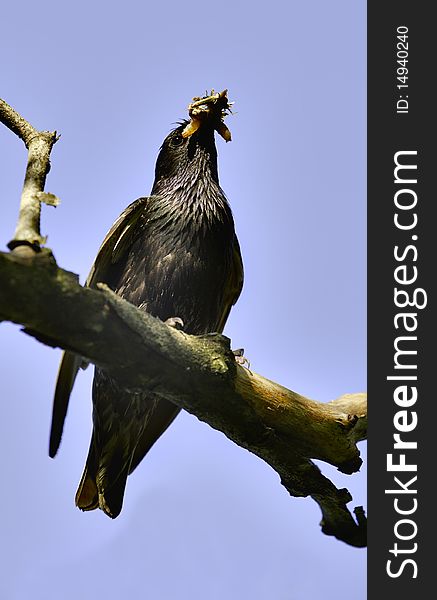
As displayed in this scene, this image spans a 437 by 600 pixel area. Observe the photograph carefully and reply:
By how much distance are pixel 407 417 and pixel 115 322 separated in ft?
6.10

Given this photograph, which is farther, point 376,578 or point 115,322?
point 376,578

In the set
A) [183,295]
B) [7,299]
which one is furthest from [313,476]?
[7,299]

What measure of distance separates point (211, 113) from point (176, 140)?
0.39m

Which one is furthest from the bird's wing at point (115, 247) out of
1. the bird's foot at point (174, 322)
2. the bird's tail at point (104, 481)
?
the bird's tail at point (104, 481)

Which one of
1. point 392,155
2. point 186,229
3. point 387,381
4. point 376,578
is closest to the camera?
point 376,578

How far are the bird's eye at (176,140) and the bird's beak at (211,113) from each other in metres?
0.10

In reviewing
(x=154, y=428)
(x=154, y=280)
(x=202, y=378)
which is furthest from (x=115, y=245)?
(x=202, y=378)

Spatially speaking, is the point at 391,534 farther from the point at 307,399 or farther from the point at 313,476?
the point at 307,399

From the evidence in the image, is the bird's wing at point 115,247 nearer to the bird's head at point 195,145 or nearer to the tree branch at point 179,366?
the bird's head at point 195,145

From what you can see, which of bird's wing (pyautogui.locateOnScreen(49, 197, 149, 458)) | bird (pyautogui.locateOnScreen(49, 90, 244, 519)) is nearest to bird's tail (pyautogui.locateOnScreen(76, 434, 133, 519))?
bird (pyautogui.locateOnScreen(49, 90, 244, 519))

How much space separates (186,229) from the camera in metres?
5.04

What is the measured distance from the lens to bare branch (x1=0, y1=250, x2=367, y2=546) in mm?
3010

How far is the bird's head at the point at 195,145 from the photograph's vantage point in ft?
17.6

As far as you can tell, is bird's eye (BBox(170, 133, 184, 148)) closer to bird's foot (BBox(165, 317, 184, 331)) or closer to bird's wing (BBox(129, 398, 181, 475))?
bird's foot (BBox(165, 317, 184, 331))
